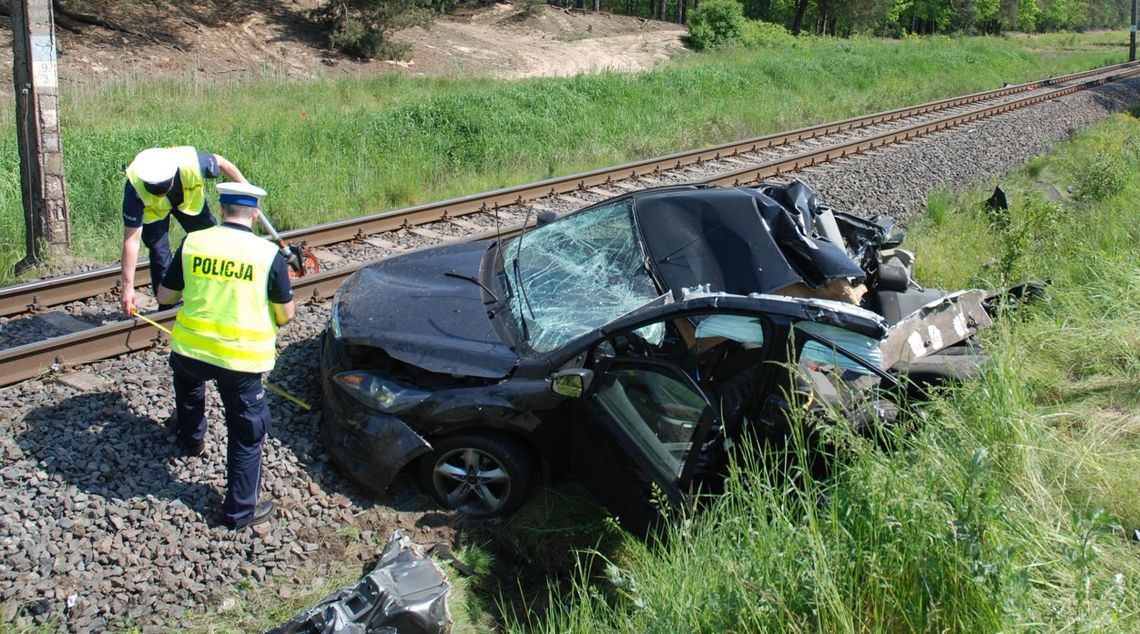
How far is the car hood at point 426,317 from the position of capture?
5113 millimetres

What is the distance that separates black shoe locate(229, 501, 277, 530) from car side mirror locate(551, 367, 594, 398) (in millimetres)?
1668

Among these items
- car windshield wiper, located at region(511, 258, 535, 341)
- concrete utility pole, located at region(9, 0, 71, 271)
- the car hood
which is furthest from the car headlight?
concrete utility pole, located at region(9, 0, 71, 271)

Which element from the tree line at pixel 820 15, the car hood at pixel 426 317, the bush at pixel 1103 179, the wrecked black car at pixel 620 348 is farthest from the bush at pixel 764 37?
the car hood at pixel 426 317

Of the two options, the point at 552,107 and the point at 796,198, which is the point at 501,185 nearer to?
the point at 552,107

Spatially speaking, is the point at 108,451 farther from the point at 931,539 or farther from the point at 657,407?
the point at 931,539

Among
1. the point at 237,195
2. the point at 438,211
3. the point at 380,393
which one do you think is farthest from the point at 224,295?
the point at 438,211

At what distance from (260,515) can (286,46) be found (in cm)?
2390

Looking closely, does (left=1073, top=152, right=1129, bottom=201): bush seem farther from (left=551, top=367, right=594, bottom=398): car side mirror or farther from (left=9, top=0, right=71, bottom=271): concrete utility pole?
(left=9, top=0, right=71, bottom=271): concrete utility pole

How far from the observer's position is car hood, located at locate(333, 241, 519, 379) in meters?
5.11

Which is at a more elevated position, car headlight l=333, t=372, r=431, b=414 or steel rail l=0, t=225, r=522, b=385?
car headlight l=333, t=372, r=431, b=414

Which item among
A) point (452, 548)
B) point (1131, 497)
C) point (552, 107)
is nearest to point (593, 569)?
point (452, 548)

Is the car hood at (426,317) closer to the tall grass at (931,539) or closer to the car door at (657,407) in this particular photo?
the car door at (657,407)

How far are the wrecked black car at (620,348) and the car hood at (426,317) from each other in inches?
0.5

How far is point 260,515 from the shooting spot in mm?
4816
